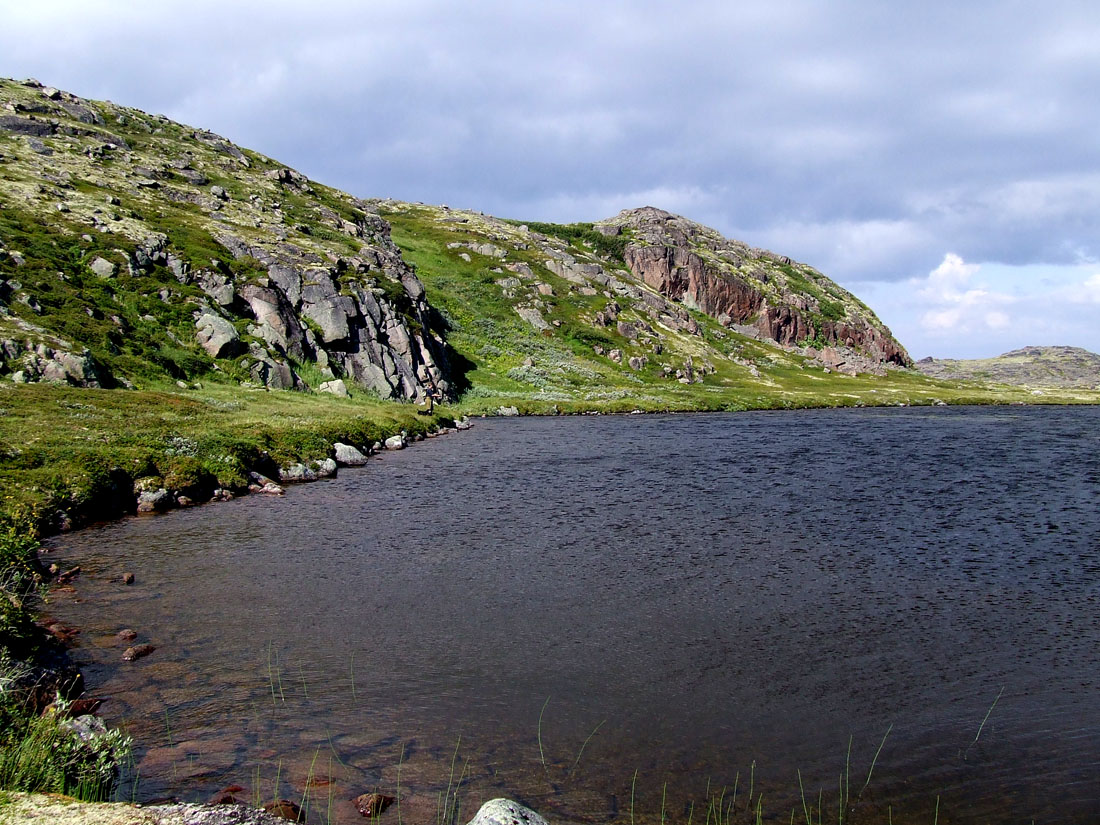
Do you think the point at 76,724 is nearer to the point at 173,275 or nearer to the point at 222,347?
the point at 222,347

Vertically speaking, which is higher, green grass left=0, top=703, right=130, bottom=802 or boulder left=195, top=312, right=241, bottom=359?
boulder left=195, top=312, right=241, bottom=359

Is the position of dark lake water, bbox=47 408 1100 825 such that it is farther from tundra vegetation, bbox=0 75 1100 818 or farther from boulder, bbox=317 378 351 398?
boulder, bbox=317 378 351 398

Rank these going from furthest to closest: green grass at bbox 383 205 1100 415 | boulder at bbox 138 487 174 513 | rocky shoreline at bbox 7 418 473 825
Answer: green grass at bbox 383 205 1100 415
boulder at bbox 138 487 174 513
rocky shoreline at bbox 7 418 473 825

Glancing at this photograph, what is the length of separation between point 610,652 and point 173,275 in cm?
7087

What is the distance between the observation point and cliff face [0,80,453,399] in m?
52.6

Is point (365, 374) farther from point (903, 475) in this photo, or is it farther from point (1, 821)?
point (1, 821)

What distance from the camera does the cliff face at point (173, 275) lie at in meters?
52.6

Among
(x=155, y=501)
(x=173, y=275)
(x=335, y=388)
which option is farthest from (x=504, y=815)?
(x=173, y=275)

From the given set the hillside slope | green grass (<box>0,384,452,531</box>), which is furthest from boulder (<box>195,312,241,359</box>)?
the hillside slope

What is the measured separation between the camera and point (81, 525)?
24.1 meters

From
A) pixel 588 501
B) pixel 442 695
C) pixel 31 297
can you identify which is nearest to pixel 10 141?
pixel 31 297

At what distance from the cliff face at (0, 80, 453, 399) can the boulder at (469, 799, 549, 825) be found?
1858 inches

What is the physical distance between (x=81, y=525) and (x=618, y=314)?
5596 inches

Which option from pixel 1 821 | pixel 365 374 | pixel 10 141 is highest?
→ pixel 10 141
